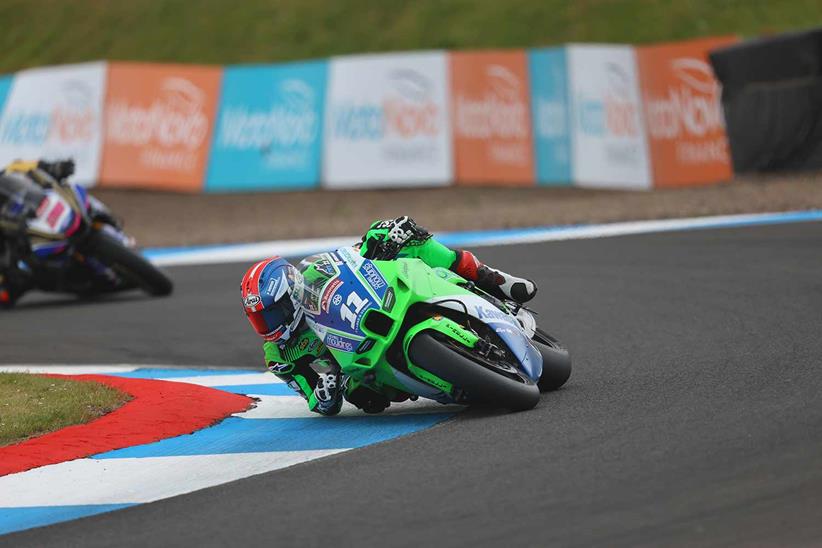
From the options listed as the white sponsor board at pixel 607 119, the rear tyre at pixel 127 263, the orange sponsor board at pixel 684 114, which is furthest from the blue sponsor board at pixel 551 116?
the rear tyre at pixel 127 263

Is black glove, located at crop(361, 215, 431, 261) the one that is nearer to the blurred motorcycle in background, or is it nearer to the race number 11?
the race number 11

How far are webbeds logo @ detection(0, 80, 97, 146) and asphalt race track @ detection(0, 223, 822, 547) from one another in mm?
14883

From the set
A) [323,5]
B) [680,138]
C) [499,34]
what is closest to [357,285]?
[680,138]

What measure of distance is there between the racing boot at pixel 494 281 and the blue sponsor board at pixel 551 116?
560 inches

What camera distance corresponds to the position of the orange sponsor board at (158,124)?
23000mm

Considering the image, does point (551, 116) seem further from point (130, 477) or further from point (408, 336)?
point (130, 477)

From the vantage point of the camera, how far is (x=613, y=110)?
2095 centimetres

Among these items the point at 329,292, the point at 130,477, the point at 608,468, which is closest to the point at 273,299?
the point at 329,292

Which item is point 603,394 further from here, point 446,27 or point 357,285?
point 446,27

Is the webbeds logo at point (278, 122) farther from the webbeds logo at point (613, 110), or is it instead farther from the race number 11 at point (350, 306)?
the race number 11 at point (350, 306)

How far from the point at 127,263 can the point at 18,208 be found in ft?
4.56

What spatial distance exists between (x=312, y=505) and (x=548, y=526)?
107 cm

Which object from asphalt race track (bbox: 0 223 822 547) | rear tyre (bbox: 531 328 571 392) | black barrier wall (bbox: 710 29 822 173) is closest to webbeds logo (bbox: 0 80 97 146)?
Answer: black barrier wall (bbox: 710 29 822 173)

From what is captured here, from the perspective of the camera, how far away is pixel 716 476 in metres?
4.96
